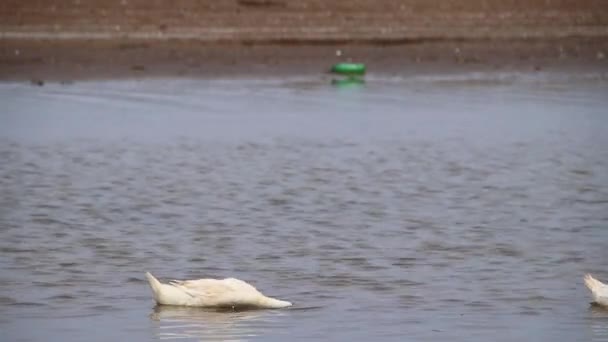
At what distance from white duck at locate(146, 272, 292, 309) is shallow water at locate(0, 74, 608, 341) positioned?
0.05m

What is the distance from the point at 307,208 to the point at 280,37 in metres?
10.5

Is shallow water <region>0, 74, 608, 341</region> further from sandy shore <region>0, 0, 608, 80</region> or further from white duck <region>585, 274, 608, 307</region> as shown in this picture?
sandy shore <region>0, 0, 608, 80</region>

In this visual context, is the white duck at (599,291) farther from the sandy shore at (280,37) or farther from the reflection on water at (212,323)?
the sandy shore at (280,37)

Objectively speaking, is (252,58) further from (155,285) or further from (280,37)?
(155,285)

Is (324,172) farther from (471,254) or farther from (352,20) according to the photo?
(352,20)

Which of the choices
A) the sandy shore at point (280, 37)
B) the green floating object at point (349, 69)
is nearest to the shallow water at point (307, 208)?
the green floating object at point (349, 69)

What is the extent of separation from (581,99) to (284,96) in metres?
3.45

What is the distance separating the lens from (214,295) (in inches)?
275

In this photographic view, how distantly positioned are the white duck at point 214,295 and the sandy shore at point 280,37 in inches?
467

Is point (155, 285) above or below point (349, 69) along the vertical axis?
below

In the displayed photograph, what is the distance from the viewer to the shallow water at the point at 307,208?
6.92 metres

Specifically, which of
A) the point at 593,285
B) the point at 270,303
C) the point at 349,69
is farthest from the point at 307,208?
the point at 349,69

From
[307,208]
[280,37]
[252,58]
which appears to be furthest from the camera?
[280,37]

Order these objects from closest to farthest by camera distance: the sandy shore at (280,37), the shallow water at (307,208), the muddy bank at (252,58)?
the shallow water at (307,208) → the muddy bank at (252,58) → the sandy shore at (280,37)
